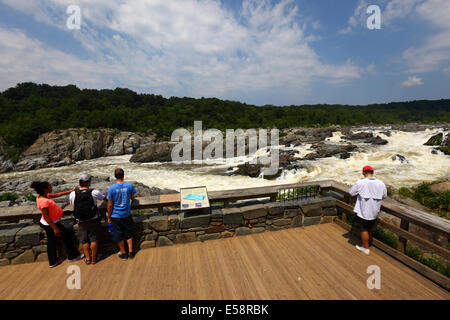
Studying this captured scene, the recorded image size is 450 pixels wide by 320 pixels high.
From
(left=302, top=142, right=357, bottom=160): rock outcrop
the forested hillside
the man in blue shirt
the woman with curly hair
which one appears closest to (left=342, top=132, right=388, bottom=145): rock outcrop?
(left=302, top=142, right=357, bottom=160): rock outcrop

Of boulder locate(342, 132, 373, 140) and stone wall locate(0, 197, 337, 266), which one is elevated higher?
boulder locate(342, 132, 373, 140)

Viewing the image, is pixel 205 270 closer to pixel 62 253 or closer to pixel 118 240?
pixel 118 240

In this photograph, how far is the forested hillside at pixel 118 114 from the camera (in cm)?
3300


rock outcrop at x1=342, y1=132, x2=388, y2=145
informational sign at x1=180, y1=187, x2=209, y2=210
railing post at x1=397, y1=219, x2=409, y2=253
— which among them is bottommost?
railing post at x1=397, y1=219, x2=409, y2=253

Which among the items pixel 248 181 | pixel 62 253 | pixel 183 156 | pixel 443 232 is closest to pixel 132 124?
pixel 183 156

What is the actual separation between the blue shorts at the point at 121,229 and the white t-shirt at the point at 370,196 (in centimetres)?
409

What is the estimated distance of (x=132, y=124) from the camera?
42000 millimetres

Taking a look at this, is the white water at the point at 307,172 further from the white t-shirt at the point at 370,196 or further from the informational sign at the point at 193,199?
the white t-shirt at the point at 370,196

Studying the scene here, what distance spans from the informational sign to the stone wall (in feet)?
0.82

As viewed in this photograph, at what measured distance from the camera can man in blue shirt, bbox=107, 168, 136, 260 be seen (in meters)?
3.56

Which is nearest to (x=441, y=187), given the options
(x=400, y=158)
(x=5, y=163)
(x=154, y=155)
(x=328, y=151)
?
(x=400, y=158)

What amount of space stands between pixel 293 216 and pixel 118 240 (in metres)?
3.50

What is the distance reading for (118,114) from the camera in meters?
41.0

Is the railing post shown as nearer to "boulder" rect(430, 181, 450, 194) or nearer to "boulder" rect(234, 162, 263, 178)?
"boulder" rect(430, 181, 450, 194)
